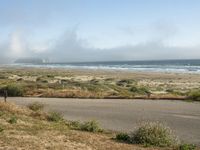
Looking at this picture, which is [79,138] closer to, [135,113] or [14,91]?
[135,113]

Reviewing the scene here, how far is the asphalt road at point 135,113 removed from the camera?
22.5 metres

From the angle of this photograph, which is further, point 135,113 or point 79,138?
point 135,113

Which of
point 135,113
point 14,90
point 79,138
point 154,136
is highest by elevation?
point 154,136

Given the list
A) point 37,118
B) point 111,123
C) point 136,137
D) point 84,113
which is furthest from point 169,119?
point 136,137

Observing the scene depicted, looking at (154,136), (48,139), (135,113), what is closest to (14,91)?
(135,113)

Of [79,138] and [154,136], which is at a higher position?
[154,136]

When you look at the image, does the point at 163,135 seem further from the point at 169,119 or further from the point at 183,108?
the point at 183,108

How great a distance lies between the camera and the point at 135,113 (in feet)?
94.1

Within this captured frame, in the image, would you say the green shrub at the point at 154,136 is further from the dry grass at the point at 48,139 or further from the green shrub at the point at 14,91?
the green shrub at the point at 14,91

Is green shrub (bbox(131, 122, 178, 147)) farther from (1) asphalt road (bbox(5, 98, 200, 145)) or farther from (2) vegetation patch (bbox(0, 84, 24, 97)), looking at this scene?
(2) vegetation patch (bbox(0, 84, 24, 97))

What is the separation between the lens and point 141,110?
3036 cm

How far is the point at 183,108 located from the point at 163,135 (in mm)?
15758

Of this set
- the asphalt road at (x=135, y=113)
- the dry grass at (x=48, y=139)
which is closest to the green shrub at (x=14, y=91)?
the asphalt road at (x=135, y=113)

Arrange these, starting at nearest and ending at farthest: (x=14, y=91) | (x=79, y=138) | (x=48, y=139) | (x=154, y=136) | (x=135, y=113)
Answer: (x=48, y=139)
(x=154, y=136)
(x=79, y=138)
(x=135, y=113)
(x=14, y=91)
